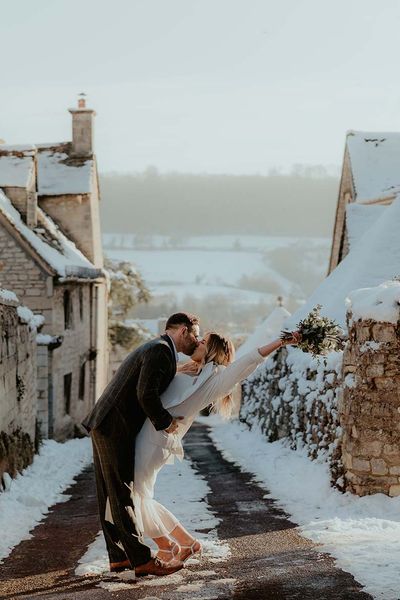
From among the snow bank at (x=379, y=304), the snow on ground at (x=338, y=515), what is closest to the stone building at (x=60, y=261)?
the snow on ground at (x=338, y=515)

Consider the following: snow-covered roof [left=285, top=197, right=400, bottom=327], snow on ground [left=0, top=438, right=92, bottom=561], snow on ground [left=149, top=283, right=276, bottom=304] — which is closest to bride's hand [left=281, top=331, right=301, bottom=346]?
snow on ground [left=0, top=438, right=92, bottom=561]

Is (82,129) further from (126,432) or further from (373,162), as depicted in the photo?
(126,432)

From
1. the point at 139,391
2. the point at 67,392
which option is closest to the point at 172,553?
the point at 139,391

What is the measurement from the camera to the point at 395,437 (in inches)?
378

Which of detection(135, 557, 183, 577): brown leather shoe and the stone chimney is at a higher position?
the stone chimney

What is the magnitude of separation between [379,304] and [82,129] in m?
20.9

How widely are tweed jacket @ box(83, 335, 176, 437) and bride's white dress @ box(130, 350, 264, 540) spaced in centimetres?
10

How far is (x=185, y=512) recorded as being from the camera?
9.55 m

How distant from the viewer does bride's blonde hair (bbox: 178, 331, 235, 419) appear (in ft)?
21.4

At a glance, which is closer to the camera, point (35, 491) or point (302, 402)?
point (35, 491)

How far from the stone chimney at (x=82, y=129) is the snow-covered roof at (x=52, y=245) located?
2792 millimetres

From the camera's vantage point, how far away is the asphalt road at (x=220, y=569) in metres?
5.67

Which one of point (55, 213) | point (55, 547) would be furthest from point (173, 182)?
point (55, 547)

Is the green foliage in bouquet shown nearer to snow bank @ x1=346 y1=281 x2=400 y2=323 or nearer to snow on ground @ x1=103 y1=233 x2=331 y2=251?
snow bank @ x1=346 y1=281 x2=400 y2=323
